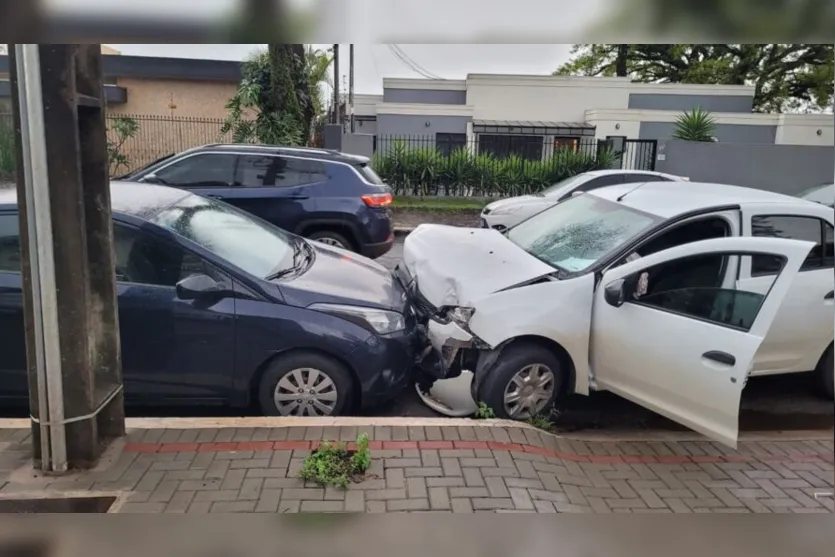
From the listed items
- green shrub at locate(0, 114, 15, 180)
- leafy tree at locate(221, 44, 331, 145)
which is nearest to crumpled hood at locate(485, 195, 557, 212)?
leafy tree at locate(221, 44, 331, 145)

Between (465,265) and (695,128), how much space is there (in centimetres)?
974

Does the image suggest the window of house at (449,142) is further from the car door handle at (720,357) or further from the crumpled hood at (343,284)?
the car door handle at (720,357)

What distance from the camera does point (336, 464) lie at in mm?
3525

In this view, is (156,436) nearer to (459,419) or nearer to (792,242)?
(459,419)

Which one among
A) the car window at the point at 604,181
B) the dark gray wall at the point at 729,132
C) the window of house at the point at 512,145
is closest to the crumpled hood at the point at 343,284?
the car window at the point at 604,181

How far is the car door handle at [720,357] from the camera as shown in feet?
12.2

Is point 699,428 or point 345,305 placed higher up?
point 345,305

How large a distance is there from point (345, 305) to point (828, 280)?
3.60 meters

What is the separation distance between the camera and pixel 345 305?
4.25 m

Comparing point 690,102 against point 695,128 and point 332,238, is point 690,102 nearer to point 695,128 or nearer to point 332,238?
point 695,128

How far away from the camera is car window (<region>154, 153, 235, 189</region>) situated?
25.8 feet

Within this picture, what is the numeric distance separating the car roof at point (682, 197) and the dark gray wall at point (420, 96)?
12959 mm

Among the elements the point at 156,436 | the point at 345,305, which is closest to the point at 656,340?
the point at 345,305

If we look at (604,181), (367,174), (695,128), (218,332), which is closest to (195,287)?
(218,332)
